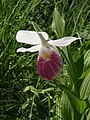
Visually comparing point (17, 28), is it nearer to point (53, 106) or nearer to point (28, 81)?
point (28, 81)

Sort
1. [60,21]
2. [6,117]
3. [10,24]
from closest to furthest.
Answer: [60,21] < [6,117] < [10,24]

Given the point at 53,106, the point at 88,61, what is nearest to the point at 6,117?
the point at 53,106

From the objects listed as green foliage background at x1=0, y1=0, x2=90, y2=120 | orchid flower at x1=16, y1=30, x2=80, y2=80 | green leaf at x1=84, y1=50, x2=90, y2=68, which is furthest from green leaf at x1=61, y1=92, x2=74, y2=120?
orchid flower at x1=16, y1=30, x2=80, y2=80

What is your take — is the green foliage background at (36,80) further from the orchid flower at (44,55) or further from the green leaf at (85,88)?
the orchid flower at (44,55)

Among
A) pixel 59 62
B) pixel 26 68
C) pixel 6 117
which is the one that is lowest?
pixel 6 117

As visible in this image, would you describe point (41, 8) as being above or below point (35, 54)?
above

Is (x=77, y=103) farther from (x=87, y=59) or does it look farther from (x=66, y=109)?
(x=87, y=59)

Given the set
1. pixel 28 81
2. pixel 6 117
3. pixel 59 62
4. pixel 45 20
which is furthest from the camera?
pixel 45 20

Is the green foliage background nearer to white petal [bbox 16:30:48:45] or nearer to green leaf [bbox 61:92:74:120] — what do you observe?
green leaf [bbox 61:92:74:120]

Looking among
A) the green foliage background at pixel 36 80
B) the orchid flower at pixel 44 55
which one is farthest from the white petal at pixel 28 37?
the green foliage background at pixel 36 80
